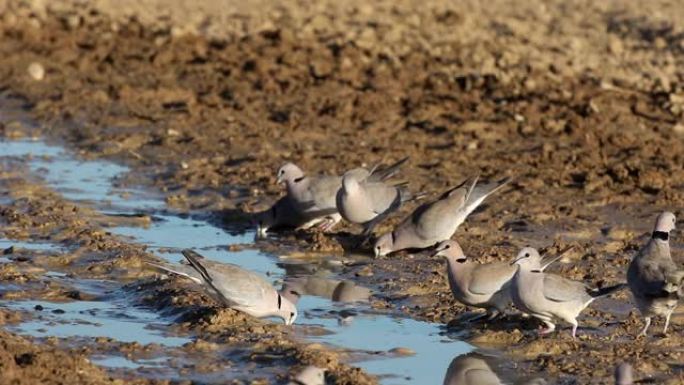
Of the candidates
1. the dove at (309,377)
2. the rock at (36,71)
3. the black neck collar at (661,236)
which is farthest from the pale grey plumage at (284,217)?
the rock at (36,71)

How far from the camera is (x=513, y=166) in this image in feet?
43.5

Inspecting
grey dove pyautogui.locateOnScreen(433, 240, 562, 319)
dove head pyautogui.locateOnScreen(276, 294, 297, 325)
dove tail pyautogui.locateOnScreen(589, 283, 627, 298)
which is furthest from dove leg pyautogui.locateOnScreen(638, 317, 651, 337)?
dove head pyautogui.locateOnScreen(276, 294, 297, 325)

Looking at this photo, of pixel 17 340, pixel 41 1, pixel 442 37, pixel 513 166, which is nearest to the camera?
pixel 17 340

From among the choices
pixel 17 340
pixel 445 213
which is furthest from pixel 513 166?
pixel 17 340

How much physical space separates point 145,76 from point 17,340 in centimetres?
908

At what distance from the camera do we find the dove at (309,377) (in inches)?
Answer: 290

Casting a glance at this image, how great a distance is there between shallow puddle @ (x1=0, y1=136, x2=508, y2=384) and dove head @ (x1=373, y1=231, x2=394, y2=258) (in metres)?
0.33

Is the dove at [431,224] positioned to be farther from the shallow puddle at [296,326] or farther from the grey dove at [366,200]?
the shallow puddle at [296,326]

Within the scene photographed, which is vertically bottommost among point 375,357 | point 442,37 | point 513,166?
point 375,357

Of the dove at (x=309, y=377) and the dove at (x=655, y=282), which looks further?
the dove at (x=655, y=282)

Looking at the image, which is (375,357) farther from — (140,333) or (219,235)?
(219,235)

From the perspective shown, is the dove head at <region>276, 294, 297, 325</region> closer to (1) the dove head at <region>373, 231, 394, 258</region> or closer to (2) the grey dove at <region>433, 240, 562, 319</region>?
(2) the grey dove at <region>433, 240, 562, 319</region>

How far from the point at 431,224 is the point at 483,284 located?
2.12 metres

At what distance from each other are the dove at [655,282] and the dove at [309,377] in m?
2.13
